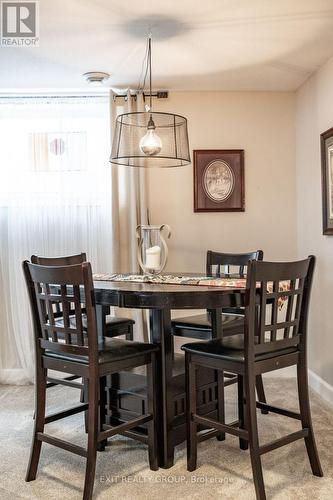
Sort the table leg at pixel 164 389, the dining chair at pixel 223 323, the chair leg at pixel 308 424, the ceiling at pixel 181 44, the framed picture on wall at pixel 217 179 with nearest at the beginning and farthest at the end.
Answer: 1. the chair leg at pixel 308 424
2. the table leg at pixel 164 389
3. the ceiling at pixel 181 44
4. the dining chair at pixel 223 323
5. the framed picture on wall at pixel 217 179

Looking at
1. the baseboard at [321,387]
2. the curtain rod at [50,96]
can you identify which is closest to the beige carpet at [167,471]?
the baseboard at [321,387]

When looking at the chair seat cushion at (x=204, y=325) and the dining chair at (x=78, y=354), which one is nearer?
the dining chair at (x=78, y=354)

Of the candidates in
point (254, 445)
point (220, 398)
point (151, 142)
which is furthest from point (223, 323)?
point (151, 142)

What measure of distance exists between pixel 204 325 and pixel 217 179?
1.45 m

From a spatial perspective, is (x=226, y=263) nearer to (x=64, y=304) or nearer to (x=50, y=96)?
(x=64, y=304)

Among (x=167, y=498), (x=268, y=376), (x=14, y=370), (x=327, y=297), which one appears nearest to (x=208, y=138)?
(x=327, y=297)

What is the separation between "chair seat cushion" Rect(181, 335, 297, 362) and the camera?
2.12m

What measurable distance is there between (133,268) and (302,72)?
1903 millimetres

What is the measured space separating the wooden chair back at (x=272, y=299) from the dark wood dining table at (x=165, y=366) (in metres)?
0.17

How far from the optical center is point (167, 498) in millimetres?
2076

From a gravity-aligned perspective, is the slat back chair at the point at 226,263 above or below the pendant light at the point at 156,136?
below

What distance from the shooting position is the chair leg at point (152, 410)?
232cm

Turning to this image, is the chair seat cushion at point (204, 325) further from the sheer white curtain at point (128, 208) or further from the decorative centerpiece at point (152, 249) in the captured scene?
the sheer white curtain at point (128, 208)

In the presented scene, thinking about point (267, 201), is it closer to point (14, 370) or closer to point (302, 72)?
point (302, 72)
